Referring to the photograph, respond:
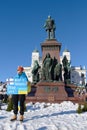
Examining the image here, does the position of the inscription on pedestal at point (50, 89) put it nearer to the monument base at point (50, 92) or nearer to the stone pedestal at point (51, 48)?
the monument base at point (50, 92)

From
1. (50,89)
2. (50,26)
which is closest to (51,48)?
(50,26)

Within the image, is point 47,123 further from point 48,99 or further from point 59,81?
point 59,81

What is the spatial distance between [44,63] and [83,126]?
1750 cm

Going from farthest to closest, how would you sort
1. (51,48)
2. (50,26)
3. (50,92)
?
1. (50,26)
2. (51,48)
3. (50,92)

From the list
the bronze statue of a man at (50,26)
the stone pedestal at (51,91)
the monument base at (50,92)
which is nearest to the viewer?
the monument base at (50,92)

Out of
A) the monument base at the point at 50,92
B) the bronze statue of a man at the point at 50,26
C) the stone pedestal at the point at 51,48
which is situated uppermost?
the bronze statue of a man at the point at 50,26

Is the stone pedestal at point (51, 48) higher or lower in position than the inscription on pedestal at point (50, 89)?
higher

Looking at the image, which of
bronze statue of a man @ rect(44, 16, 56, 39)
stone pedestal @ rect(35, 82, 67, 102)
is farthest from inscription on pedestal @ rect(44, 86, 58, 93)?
bronze statue of a man @ rect(44, 16, 56, 39)

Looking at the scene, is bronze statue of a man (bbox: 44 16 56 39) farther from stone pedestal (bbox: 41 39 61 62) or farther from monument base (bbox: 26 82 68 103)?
monument base (bbox: 26 82 68 103)

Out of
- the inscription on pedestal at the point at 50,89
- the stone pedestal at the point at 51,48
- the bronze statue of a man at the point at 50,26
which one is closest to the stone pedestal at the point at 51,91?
the inscription on pedestal at the point at 50,89

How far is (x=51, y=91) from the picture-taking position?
2270 centimetres

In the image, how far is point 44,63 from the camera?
2483cm

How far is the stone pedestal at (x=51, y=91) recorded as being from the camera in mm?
21888

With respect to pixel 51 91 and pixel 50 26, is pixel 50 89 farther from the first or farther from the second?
pixel 50 26
